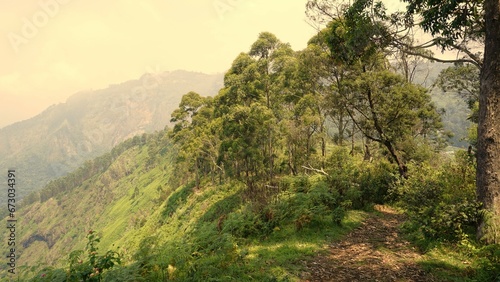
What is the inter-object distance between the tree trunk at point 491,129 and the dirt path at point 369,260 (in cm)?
209

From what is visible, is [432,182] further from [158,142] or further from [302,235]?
[158,142]

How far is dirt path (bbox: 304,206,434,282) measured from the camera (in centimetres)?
741

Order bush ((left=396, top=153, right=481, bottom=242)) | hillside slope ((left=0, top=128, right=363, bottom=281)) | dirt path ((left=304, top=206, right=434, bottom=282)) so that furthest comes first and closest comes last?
1. bush ((left=396, top=153, right=481, bottom=242))
2. dirt path ((left=304, top=206, right=434, bottom=282))
3. hillside slope ((left=0, top=128, right=363, bottom=281))

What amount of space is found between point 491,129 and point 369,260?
478 cm

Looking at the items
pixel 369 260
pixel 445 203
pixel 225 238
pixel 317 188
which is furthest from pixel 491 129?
pixel 225 238

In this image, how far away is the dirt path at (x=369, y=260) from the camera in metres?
7.41

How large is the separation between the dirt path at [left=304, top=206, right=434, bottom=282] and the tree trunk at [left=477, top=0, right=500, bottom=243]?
209 centimetres

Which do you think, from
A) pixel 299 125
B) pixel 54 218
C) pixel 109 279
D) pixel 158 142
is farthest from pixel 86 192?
pixel 109 279

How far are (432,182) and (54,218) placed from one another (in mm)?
199882

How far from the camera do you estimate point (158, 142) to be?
172875 millimetres

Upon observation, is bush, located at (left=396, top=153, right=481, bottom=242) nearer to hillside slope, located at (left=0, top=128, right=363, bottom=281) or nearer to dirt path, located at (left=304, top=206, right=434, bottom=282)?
dirt path, located at (left=304, top=206, right=434, bottom=282)

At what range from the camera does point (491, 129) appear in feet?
26.0

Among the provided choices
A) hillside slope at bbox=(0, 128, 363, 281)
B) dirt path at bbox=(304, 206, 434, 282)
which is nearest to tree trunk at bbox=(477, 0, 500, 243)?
dirt path at bbox=(304, 206, 434, 282)

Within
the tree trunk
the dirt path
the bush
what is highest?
the tree trunk
